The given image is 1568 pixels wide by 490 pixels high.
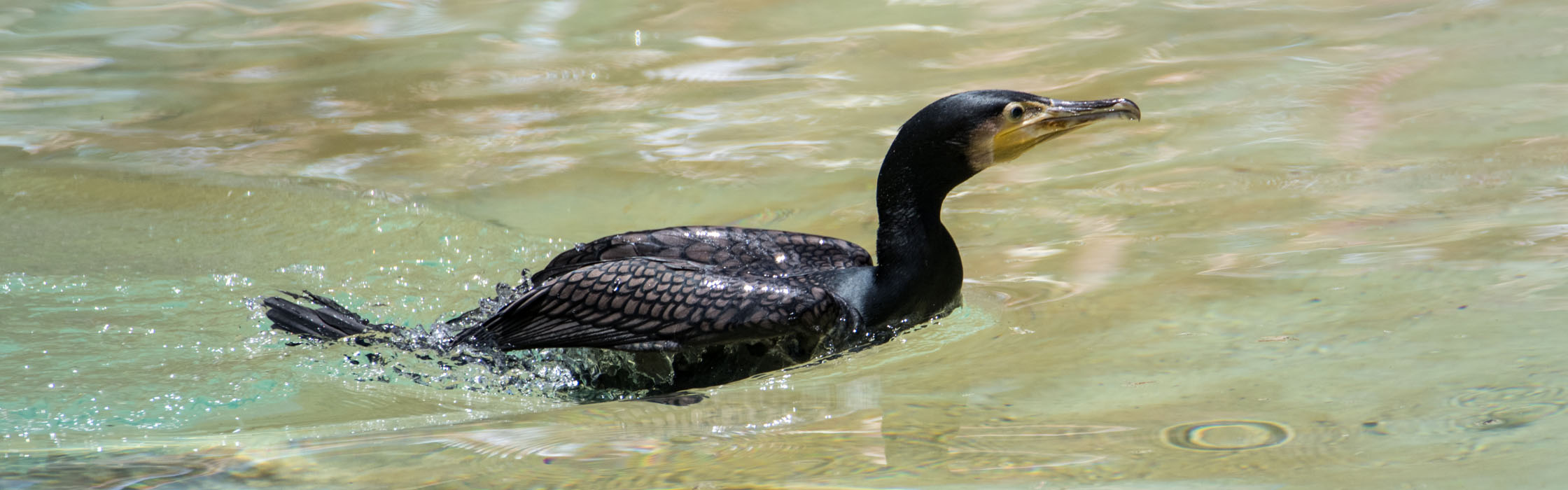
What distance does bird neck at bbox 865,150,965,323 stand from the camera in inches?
151

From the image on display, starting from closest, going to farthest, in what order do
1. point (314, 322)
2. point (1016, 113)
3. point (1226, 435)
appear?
point (1226, 435) → point (1016, 113) → point (314, 322)

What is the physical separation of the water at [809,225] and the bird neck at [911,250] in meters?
0.15

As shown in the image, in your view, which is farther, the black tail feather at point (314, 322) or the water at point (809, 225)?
the black tail feather at point (314, 322)

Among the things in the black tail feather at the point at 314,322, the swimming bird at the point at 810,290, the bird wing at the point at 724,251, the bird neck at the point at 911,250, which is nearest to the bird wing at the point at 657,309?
the swimming bird at the point at 810,290

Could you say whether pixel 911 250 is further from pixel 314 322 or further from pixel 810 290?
pixel 314 322

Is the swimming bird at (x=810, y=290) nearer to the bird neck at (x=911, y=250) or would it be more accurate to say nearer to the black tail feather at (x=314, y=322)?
the bird neck at (x=911, y=250)

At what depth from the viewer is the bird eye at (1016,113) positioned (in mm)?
3781

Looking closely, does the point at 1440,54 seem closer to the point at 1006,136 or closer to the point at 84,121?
the point at 1006,136

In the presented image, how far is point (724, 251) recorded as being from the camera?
421 centimetres

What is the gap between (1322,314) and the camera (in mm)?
3732

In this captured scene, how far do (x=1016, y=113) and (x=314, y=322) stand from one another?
86.7 inches

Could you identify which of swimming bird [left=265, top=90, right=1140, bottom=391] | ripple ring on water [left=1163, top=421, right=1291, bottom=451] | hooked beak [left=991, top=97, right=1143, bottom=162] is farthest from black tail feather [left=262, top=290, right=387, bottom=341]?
ripple ring on water [left=1163, top=421, right=1291, bottom=451]

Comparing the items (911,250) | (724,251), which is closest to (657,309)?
(724,251)

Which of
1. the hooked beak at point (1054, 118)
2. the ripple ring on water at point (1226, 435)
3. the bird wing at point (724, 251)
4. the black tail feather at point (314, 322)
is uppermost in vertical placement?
the hooked beak at point (1054, 118)
